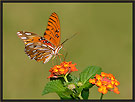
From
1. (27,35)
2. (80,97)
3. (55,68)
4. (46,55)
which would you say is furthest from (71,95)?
(27,35)

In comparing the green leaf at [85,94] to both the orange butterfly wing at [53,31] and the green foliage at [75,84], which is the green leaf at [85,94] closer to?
the green foliage at [75,84]

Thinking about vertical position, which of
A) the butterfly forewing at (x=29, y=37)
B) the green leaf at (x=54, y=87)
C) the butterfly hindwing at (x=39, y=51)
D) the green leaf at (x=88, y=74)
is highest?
the butterfly forewing at (x=29, y=37)

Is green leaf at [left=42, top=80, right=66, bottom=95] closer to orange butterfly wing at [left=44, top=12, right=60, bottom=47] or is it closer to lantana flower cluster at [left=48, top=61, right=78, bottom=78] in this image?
lantana flower cluster at [left=48, top=61, right=78, bottom=78]

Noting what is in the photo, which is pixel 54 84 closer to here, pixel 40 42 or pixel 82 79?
pixel 82 79

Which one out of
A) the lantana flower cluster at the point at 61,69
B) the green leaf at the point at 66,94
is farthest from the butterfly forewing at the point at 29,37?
the green leaf at the point at 66,94

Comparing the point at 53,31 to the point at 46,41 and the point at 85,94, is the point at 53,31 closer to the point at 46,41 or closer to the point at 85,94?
the point at 46,41

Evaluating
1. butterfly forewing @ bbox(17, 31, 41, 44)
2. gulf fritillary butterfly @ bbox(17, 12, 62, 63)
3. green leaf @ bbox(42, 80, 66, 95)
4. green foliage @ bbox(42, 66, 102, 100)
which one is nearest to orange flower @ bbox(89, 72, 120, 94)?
green foliage @ bbox(42, 66, 102, 100)

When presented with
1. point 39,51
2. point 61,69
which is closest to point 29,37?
point 39,51
